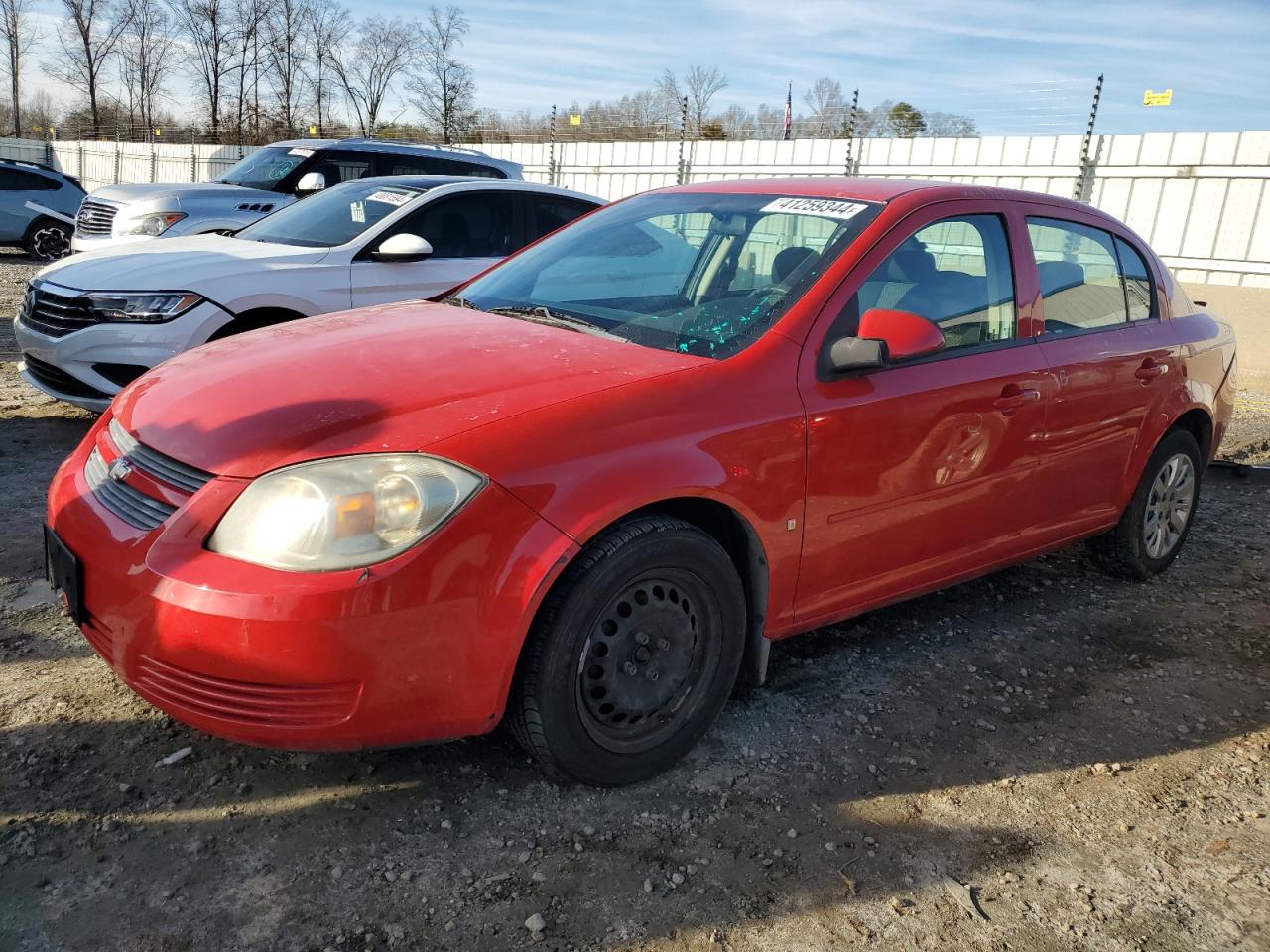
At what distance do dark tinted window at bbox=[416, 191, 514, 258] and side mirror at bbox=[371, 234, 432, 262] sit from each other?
637mm

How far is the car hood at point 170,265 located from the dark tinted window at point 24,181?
12.2m

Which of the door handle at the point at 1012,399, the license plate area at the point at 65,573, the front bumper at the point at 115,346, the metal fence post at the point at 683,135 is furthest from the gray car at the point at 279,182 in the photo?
the license plate area at the point at 65,573

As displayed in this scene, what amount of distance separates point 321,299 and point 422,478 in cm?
369

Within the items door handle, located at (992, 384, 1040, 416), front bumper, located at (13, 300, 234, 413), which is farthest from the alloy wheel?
front bumper, located at (13, 300, 234, 413)

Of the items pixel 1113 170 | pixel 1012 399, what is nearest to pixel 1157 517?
pixel 1012 399

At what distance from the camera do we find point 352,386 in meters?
2.54

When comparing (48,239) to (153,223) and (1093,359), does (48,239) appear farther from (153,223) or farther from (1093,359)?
(1093,359)

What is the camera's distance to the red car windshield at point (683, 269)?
2949mm

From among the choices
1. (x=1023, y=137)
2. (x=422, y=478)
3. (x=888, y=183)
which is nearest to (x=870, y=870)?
(x=422, y=478)

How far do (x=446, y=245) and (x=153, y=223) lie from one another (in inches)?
203

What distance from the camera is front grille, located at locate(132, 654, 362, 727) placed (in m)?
2.15

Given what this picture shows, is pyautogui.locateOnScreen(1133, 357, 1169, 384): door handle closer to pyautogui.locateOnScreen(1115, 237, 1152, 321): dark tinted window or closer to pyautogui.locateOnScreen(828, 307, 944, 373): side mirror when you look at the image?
pyautogui.locateOnScreen(1115, 237, 1152, 321): dark tinted window

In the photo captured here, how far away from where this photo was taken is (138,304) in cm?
510

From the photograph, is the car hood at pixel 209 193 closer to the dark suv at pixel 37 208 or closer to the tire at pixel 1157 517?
the dark suv at pixel 37 208
